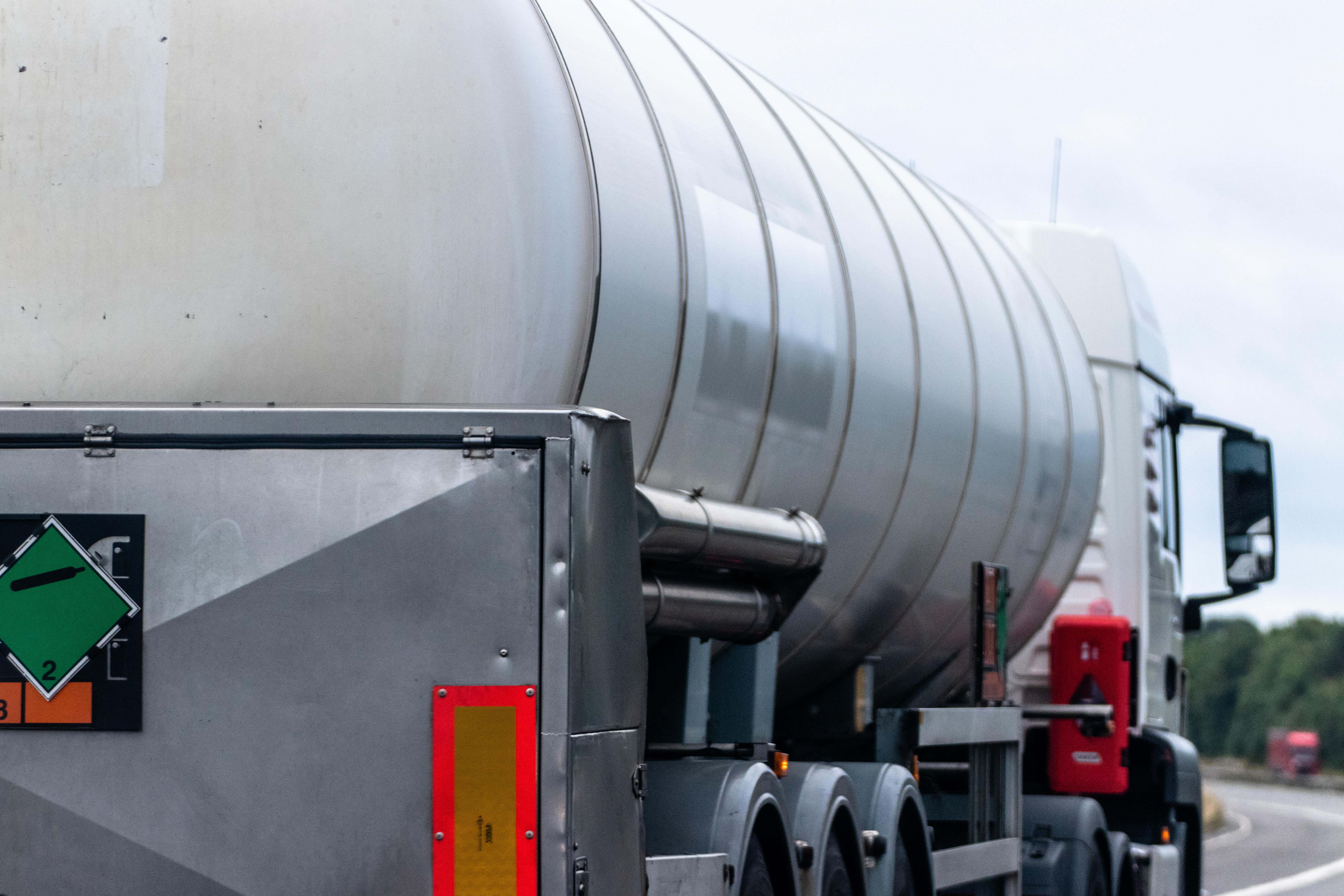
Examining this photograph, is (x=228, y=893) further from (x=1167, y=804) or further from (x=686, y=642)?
(x=1167, y=804)

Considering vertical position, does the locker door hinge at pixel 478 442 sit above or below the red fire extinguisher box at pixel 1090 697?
above

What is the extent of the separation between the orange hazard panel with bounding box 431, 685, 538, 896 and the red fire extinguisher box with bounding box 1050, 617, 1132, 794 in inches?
244

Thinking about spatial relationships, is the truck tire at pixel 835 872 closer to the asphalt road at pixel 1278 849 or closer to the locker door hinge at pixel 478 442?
the locker door hinge at pixel 478 442

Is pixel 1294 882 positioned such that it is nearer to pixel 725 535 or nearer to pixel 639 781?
pixel 725 535

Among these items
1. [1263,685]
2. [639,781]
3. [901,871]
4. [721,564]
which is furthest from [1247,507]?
[1263,685]

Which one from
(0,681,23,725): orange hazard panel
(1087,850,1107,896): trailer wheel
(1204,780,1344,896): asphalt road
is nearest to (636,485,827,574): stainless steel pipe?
(0,681,23,725): orange hazard panel

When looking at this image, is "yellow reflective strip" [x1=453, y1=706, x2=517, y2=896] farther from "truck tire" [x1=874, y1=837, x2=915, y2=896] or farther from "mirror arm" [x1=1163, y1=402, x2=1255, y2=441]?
"mirror arm" [x1=1163, y1=402, x2=1255, y2=441]

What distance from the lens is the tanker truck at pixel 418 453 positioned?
12.6 feet

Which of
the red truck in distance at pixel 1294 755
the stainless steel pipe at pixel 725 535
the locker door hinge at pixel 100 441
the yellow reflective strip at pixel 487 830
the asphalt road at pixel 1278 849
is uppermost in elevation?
the locker door hinge at pixel 100 441

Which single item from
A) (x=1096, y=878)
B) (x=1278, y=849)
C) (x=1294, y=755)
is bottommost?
(x=1294, y=755)

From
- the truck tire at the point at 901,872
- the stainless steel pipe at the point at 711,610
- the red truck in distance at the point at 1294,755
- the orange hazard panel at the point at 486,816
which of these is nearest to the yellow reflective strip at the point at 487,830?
the orange hazard panel at the point at 486,816

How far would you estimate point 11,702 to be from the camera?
3.90 meters

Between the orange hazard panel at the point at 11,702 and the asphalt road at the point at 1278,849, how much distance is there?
1399cm

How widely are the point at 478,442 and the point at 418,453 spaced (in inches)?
5.2
